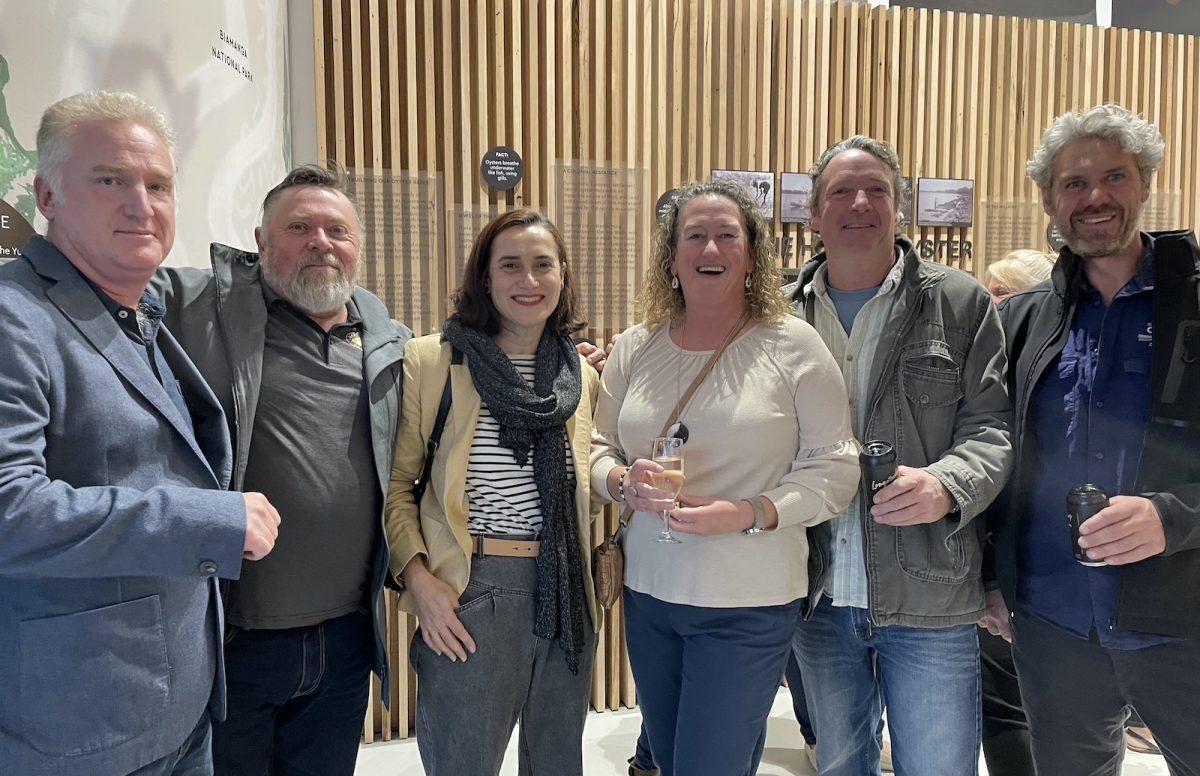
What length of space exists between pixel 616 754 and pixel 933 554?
228cm

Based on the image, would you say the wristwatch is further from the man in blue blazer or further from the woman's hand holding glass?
the man in blue blazer

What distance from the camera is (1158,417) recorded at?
1822 mm

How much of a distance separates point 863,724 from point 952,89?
3974 mm

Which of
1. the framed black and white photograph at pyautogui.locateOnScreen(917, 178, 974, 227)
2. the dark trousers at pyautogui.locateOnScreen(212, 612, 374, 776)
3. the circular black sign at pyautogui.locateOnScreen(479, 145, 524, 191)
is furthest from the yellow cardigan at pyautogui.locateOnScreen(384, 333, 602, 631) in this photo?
the framed black and white photograph at pyautogui.locateOnScreen(917, 178, 974, 227)

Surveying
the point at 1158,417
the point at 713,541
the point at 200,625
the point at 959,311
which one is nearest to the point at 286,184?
the point at 200,625

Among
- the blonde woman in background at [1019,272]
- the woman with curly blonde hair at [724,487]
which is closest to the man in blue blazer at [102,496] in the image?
the woman with curly blonde hair at [724,487]

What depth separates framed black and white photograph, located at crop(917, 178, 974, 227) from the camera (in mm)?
4586

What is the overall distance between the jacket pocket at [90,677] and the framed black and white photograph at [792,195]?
150 inches

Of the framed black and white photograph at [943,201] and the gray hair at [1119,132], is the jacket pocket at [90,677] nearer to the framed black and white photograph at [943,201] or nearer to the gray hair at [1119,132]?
the gray hair at [1119,132]

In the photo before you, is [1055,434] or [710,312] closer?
[1055,434]

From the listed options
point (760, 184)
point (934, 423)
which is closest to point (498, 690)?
point (934, 423)

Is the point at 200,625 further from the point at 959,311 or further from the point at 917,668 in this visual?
the point at 959,311

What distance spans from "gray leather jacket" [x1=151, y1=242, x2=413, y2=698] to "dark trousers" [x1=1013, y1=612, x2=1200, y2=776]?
5.97 ft

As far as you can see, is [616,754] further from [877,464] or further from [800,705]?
[877,464]
